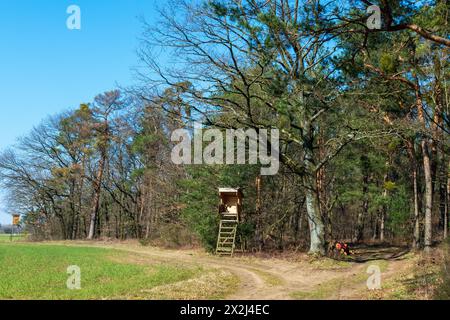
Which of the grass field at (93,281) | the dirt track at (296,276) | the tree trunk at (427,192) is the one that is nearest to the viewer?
the grass field at (93,281)

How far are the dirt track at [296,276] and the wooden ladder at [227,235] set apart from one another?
113 cm

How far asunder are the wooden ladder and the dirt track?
1.13 meters

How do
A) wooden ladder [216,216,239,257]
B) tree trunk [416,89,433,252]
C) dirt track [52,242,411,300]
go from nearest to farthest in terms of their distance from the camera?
dirt track [52,242,411,300] < tree trunk [416,89,433,252] < wooden ladder [216,216,239,257]

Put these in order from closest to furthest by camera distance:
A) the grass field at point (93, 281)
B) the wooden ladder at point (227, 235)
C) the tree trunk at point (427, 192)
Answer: the grass field at point (93, 281) < the tree trunk at point (427, 192) < the wooden ladder at point (227, 235)

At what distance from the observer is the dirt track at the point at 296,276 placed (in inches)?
415

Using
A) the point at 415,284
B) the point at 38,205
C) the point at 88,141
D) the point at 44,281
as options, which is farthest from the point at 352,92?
Answer: the point at 38,205

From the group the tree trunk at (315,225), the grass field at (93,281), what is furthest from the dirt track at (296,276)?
the grass field at (93,281)

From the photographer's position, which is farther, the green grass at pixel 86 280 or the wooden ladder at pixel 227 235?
the wooden ladder at pixel 227 235

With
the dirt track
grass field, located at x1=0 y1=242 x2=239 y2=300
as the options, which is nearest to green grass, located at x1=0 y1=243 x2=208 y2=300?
grass field, located at x1=0 y1=242 x2=239 y2=300

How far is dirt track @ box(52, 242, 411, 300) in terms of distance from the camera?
415 inches

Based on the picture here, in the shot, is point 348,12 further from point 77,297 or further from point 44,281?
point 44,281

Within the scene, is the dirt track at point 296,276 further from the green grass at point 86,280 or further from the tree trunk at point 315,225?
the green grass at point 86,280

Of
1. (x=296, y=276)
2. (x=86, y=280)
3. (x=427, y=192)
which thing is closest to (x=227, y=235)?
(x=296, y=276)

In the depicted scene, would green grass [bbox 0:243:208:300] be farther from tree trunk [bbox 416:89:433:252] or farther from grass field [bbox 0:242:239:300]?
tree trunk [bbox 416:89:433:252]
